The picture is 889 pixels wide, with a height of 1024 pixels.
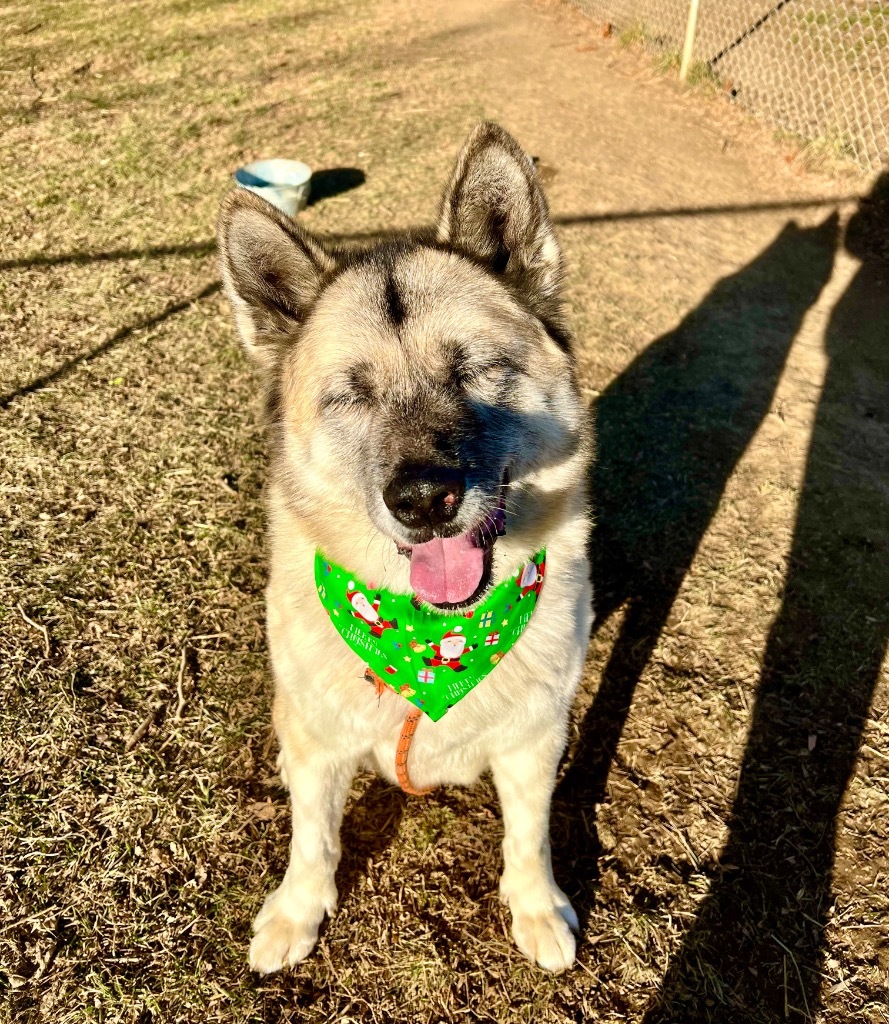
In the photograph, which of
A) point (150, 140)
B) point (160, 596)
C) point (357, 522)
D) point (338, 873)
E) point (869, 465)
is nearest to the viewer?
point (357, 522)

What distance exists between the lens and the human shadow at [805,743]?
233cm

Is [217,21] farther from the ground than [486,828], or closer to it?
farther from the ground

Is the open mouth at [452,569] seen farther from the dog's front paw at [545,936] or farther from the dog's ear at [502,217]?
the dog's front paw at [545,936]

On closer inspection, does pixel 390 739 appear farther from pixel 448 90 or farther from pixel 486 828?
pixel 448 90

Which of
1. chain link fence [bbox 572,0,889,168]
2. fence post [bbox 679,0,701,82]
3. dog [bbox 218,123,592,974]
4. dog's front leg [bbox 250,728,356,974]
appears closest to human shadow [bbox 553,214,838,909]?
dog [bbox 218,123,592,974]

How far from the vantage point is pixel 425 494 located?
180 cm

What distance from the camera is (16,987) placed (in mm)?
2252

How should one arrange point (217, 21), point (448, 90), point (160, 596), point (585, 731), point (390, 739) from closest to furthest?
point (390, 739) < point (585, 731) < point (160, 596) < point (448, 90) < point (217, 21)

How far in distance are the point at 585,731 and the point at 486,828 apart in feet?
1.92

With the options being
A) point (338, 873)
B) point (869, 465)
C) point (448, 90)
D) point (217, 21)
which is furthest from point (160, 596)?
point (217, 21)

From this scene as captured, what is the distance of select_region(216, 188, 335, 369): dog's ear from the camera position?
2016 millimetres

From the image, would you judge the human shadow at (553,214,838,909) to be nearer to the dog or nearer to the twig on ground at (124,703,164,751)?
the dog

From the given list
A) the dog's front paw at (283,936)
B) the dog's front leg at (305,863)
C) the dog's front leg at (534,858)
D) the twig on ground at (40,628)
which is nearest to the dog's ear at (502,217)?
the dog's front leg at (534,858)

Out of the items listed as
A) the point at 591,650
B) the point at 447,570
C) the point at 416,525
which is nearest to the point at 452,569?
the point at 447,570
